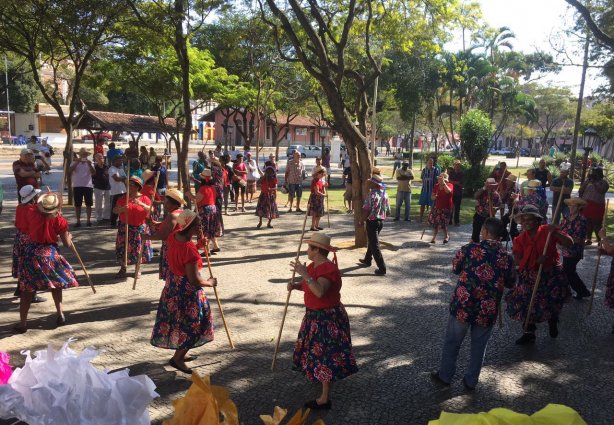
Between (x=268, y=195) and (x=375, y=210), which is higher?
(x=375, y=210)

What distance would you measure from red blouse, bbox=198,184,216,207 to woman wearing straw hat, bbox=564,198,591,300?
6338mm

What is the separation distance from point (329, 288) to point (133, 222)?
498 centimetres

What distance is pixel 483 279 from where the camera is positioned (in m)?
4.64

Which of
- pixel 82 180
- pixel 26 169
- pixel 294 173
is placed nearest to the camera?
pixel 26 169

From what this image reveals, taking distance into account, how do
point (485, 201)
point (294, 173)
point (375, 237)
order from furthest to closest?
point (294, 173) → point (485, 201) → point (375, 237)

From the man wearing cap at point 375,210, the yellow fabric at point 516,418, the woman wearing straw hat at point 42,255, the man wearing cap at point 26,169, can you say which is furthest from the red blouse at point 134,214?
the yellow fabric at point 516,418

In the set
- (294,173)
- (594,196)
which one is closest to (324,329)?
(594,196)

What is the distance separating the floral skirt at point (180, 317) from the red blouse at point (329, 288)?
1.25m

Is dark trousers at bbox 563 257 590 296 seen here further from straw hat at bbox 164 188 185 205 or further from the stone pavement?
straw hat at bbox 164 188 185 205

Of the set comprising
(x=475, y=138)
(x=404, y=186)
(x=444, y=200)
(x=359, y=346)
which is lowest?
(x=359, y=346)

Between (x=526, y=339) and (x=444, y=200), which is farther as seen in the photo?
(x=444, y=200)

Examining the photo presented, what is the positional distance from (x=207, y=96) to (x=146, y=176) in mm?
11904

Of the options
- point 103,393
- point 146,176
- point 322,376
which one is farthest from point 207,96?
point 103,393

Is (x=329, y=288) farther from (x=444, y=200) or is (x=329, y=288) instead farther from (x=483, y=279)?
(x=444, y=200)
